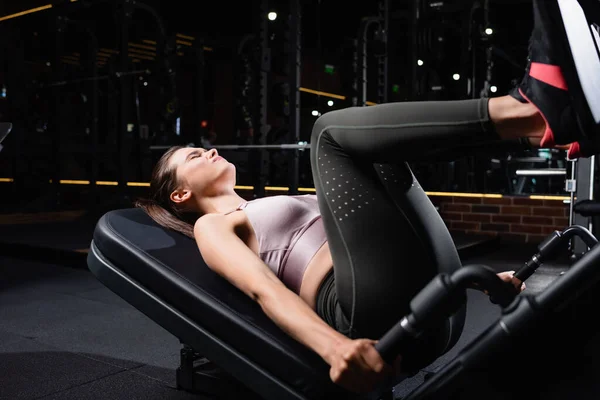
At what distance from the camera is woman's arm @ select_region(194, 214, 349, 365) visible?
1.04 meters

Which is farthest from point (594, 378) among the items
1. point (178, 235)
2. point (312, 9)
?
point (312, 9)

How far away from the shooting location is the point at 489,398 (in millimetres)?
1021

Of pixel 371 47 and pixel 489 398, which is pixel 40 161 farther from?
pixel 489 398

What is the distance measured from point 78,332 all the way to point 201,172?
4.50 feet

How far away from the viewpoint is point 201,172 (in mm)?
1511

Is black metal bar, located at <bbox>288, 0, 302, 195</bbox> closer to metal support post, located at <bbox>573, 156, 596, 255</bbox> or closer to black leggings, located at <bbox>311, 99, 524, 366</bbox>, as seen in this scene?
metal support post, located at <bbox>573, 156, 596, 255</bbox>

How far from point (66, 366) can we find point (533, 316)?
1.72m

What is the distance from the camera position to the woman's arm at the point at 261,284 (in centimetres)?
104

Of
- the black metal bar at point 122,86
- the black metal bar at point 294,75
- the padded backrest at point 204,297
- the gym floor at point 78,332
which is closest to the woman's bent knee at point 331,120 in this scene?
the padded backrest at point 204,297

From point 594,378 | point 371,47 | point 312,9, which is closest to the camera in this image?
point 594,378

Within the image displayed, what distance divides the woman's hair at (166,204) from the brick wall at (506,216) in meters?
4.26

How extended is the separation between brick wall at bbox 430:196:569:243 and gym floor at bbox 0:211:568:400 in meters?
0.75

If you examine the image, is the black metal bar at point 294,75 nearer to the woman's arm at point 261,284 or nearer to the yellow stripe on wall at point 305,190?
the yellow stripe on wall at point 305,190

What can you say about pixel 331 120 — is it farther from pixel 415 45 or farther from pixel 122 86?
pixel 122 86
